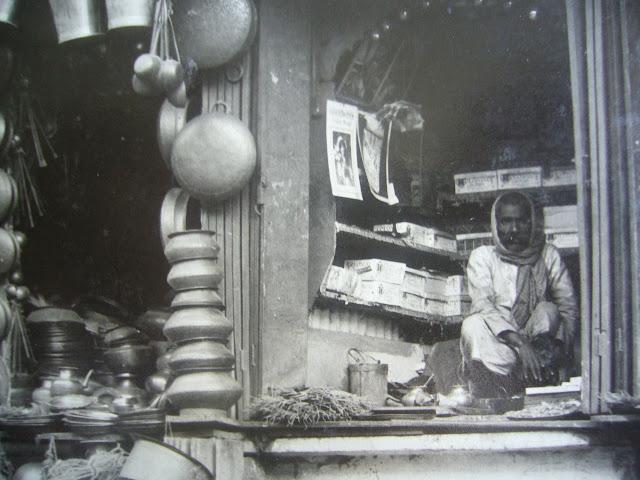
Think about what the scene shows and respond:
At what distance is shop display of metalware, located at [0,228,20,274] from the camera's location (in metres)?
7.13

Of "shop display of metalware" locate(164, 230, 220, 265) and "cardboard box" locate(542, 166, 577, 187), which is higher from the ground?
"cardboard box" locate(542, 166, 577, 187)

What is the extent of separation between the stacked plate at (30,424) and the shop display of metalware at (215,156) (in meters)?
1.64

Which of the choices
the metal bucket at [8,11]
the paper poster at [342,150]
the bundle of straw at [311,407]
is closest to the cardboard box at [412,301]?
the paper poster at [342,150]

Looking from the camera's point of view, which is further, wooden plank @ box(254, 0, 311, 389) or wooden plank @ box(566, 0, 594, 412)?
wooden plank @ box(254, 0, 311, 389)

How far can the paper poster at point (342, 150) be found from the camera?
6496mm

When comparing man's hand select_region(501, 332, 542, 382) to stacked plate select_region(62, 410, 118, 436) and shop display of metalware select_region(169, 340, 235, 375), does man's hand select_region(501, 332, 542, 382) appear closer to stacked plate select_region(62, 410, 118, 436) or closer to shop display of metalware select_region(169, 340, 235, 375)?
shop display of metalware select_region(169, 340, 235, 375)

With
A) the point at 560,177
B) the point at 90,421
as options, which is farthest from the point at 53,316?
the point at 560,177

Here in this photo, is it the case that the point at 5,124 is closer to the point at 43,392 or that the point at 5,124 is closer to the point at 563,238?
the point at 43,392

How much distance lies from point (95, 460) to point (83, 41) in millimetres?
2651

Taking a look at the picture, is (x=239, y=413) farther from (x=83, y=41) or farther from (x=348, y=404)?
(x=83, y=41)

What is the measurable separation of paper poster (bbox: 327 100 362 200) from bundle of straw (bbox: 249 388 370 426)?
4.64ft

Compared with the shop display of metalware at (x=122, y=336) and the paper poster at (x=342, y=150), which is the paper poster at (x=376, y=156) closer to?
the paper poster at (x=342, y=150)

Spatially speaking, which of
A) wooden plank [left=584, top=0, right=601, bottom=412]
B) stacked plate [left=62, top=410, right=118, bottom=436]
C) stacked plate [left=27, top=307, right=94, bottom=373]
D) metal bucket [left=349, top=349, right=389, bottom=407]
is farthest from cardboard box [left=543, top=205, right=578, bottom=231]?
stacked plate [left=27, top=307, right=94, bottom=373]

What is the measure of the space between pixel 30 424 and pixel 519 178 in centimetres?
365
